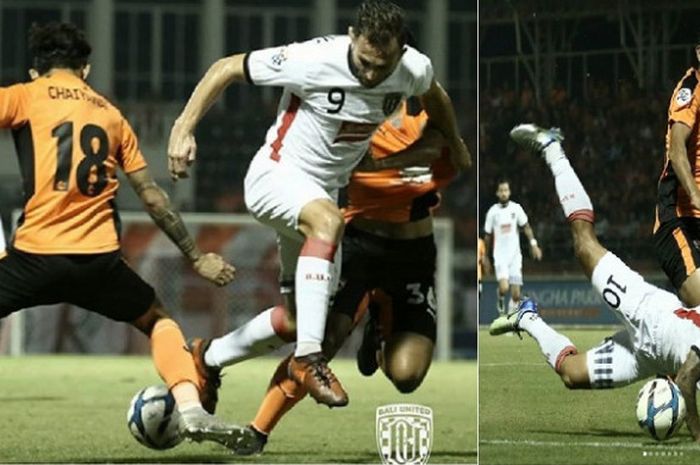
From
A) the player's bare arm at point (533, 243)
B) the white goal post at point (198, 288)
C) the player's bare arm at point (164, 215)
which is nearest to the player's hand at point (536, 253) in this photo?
the player's bare arm at point (533, 243)

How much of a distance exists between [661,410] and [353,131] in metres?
1.54

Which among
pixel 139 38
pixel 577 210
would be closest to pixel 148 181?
pixel 577 210

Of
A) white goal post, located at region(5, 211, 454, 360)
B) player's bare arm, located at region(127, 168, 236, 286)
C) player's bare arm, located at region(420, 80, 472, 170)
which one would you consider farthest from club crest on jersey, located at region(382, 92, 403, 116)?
white goal post, located at region(5, 211, 454, 360)

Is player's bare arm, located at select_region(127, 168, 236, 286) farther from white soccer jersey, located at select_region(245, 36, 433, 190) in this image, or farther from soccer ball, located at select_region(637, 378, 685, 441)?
soccer ball, located at select_region(637, 378, 685, 441)

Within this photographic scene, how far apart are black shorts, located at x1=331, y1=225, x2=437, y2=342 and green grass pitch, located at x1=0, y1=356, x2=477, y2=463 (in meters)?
0.55

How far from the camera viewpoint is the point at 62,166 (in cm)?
610

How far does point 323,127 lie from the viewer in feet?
21.2

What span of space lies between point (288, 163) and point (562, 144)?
1.50m

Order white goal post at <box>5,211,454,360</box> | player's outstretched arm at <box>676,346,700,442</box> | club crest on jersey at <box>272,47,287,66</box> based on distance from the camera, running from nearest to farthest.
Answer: player's outstretched arm at <box>676,346,700,442</box> < club crest on jersey at <box>272,47,287,66</box> < white goal post at <box>5,211,454,360</box>

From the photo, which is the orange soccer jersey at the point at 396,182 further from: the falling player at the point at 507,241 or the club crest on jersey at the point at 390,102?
the club crest on jersey at the point at 390,102

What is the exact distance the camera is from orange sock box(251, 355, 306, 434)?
678cm

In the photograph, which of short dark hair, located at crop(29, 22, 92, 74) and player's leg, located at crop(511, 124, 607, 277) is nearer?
short dark hair, located at crop(29, 22, 92, 74)

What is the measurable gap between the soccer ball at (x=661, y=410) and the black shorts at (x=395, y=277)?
112cm

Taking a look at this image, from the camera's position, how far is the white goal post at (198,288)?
16.3m
